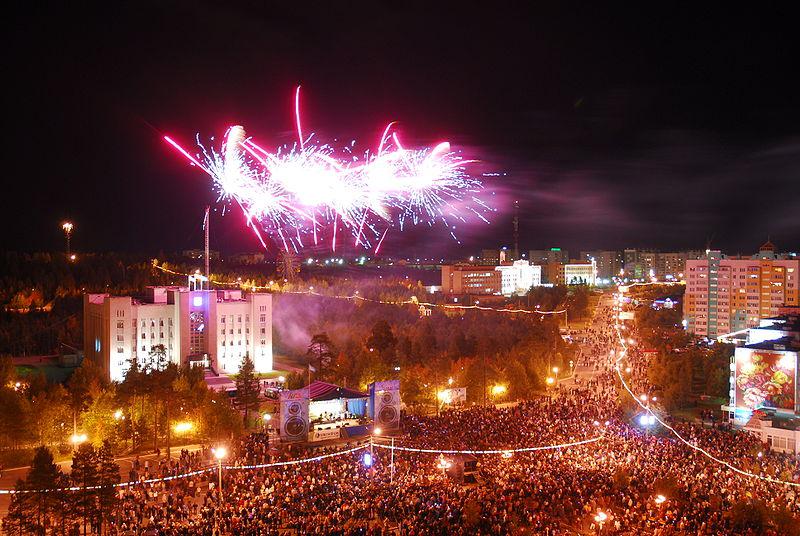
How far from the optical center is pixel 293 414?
45.7 feet

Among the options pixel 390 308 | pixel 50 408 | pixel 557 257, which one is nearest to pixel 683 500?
pixel 50 408

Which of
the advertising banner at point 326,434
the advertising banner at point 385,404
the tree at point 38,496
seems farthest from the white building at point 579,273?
the tree at point 38,496

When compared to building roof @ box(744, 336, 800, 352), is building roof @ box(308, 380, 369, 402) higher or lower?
lower

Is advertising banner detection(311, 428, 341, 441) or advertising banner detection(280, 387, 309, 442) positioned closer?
advertising banner detection(280, 387, 309, 442)

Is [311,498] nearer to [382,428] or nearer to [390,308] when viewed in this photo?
[382,428]

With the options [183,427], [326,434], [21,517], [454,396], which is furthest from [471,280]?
[21,517]

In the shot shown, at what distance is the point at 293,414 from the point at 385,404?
207cm

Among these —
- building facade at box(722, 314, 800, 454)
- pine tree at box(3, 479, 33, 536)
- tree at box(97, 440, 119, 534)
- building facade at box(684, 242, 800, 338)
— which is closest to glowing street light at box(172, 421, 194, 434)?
tree at box(97, 440, 119, 534)

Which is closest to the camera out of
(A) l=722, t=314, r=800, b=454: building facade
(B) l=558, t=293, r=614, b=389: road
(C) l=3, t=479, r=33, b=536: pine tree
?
(C) l=3, t=479, r=33, b=536: pine tree

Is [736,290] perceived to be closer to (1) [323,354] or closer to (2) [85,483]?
(1) [323,354]

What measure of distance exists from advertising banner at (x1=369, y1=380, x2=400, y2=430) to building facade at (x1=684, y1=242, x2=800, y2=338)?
2132 centimetres

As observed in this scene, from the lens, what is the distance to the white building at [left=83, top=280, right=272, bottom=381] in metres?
20.5

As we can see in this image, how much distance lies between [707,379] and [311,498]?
14545 mm

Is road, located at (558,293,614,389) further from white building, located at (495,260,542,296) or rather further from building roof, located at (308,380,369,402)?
white building, located at (495,260,542,296)
